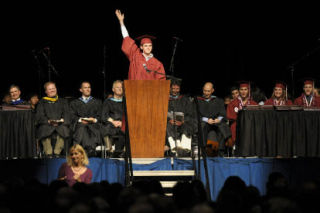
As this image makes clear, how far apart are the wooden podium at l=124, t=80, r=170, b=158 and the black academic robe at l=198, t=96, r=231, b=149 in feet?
7.04

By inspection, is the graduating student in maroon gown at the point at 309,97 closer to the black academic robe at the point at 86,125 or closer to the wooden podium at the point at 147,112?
the wooden podium at the point at 147,112

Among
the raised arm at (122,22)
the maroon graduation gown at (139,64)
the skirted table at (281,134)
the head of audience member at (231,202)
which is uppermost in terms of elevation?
the raised arm at (122,22)

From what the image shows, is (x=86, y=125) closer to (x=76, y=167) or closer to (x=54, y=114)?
(x=54, y=114)

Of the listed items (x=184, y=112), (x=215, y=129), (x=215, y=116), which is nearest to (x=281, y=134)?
(x=215, y=129)

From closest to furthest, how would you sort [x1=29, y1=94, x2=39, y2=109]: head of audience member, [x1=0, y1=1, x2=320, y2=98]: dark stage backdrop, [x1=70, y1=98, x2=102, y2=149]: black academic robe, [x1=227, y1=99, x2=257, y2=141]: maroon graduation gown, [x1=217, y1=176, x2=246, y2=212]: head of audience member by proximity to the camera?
[x1=217, y1=176, x2=246, y2=212]: head of audience member < [x1=70, y1=98, x2=102, y2=149]: black academic robe < [x1=227, y1=99, x2=257, y2=141]: maroon graduation gown < [x1=29, y1=94, x2=39, y2=109]: head of audience member < [x1=0, y1=1, x2=320, y2=98]: dark stage backdrop

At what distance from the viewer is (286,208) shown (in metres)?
4.57

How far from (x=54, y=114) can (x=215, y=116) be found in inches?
118

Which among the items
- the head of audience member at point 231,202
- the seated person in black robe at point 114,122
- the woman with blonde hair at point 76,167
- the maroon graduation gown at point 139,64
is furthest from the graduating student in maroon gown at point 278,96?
the head of audience member at point 231,202

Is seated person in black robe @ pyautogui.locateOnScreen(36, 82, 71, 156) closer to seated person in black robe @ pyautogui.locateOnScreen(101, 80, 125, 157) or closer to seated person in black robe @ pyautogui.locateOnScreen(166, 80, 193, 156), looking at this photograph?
seated person in black robe @ pyautogui.locateOnScreen(101, 80, 125, 157)

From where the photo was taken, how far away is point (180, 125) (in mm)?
11117

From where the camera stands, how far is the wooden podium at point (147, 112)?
9062mm

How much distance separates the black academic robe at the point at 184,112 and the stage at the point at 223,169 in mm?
1712

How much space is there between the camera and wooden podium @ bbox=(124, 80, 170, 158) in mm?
9062

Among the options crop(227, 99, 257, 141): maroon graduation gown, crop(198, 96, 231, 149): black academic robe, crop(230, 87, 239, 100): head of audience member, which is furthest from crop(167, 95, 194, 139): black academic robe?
crop(230, 87, 239, 100): head of audience member
